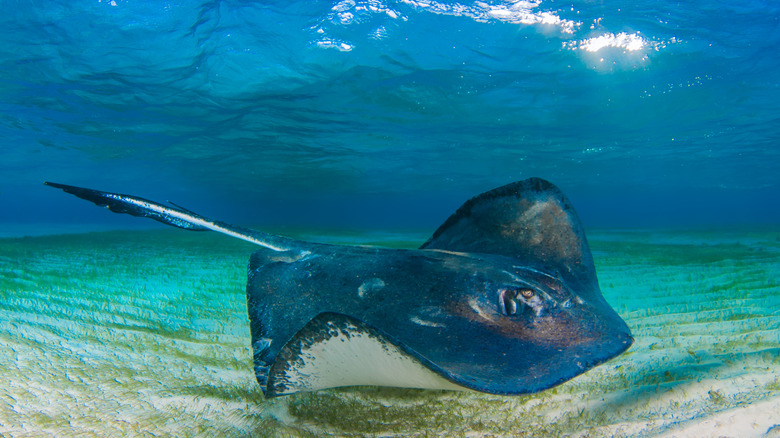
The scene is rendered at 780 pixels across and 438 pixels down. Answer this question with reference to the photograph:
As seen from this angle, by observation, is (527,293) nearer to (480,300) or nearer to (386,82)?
(480,300)

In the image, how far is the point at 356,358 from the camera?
151 cm

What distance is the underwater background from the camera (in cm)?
199

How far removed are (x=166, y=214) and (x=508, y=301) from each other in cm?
251

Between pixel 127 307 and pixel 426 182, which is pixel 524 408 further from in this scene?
pixel 426 182

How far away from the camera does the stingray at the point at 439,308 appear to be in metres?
1.45

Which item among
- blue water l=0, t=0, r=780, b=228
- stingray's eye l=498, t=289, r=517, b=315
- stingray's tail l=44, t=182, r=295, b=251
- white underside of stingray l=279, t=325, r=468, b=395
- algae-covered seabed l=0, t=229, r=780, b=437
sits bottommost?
algae-covered seabed l=0, t=229, r=780, b=437

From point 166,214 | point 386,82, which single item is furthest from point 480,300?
point 386,82

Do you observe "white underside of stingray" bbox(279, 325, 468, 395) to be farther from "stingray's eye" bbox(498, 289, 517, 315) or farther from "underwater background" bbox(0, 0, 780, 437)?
"stingray's eye" bbox(498, 289, 517, 315)

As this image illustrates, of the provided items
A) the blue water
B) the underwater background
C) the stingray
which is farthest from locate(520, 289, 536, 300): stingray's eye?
the blue water

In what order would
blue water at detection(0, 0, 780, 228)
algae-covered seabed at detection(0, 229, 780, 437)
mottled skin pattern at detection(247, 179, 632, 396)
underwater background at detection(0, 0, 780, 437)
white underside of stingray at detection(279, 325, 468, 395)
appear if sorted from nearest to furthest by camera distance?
white underside of stingray at detection(279, 325, 468, 395) → mottled skin pattern at detection(247, 179, 632, 396) → algae-covered seabed at detection(0, 229, 780, 437) → underwater background at detection(0, 0, 780, 437) → blue water at detection(0, 0, 780, 228)

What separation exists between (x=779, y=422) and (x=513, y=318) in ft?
3.84

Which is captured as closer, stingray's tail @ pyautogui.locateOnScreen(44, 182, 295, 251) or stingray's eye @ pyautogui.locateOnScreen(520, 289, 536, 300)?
stingray's eye @ pyautogui.locateOnScreen(520, 289, 536, 300)

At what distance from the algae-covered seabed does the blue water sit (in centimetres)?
836

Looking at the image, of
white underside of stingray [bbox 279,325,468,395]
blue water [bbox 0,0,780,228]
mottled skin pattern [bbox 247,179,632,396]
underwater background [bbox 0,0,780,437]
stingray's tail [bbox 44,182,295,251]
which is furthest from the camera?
blue water [bbox 0,0,780,228]
